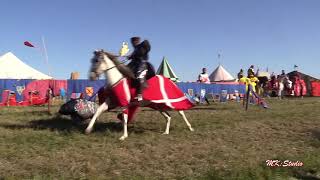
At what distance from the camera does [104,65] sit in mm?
11078

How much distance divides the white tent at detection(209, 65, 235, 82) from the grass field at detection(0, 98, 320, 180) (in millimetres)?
35090

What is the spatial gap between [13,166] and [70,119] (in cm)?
629

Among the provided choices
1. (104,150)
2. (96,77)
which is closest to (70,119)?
(96,77)

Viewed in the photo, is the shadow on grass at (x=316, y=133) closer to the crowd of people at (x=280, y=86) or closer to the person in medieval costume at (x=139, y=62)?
the person in medieval costume at (x=139, y=62)

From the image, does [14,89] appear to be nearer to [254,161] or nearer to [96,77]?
[96,77]

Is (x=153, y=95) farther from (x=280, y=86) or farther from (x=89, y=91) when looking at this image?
(x=280, y=86)

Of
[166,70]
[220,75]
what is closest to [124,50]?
[166,70]

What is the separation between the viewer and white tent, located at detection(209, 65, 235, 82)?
160ft

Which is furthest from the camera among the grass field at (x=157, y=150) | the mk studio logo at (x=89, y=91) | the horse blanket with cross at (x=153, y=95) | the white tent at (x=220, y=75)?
the white tent at (x=220, y=75)

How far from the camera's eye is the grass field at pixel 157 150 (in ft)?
26.4

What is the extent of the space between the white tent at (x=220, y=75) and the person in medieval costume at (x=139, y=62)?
37959mm

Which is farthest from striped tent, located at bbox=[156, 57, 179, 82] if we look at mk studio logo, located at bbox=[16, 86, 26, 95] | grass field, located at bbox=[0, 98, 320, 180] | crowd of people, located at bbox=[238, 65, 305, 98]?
grass field, located at bbox=[0, 98, 320, 180]

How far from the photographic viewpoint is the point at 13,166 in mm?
7980

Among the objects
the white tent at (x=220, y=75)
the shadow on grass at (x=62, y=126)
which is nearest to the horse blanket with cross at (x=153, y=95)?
the shadow on grass at (x=62, y=126)
